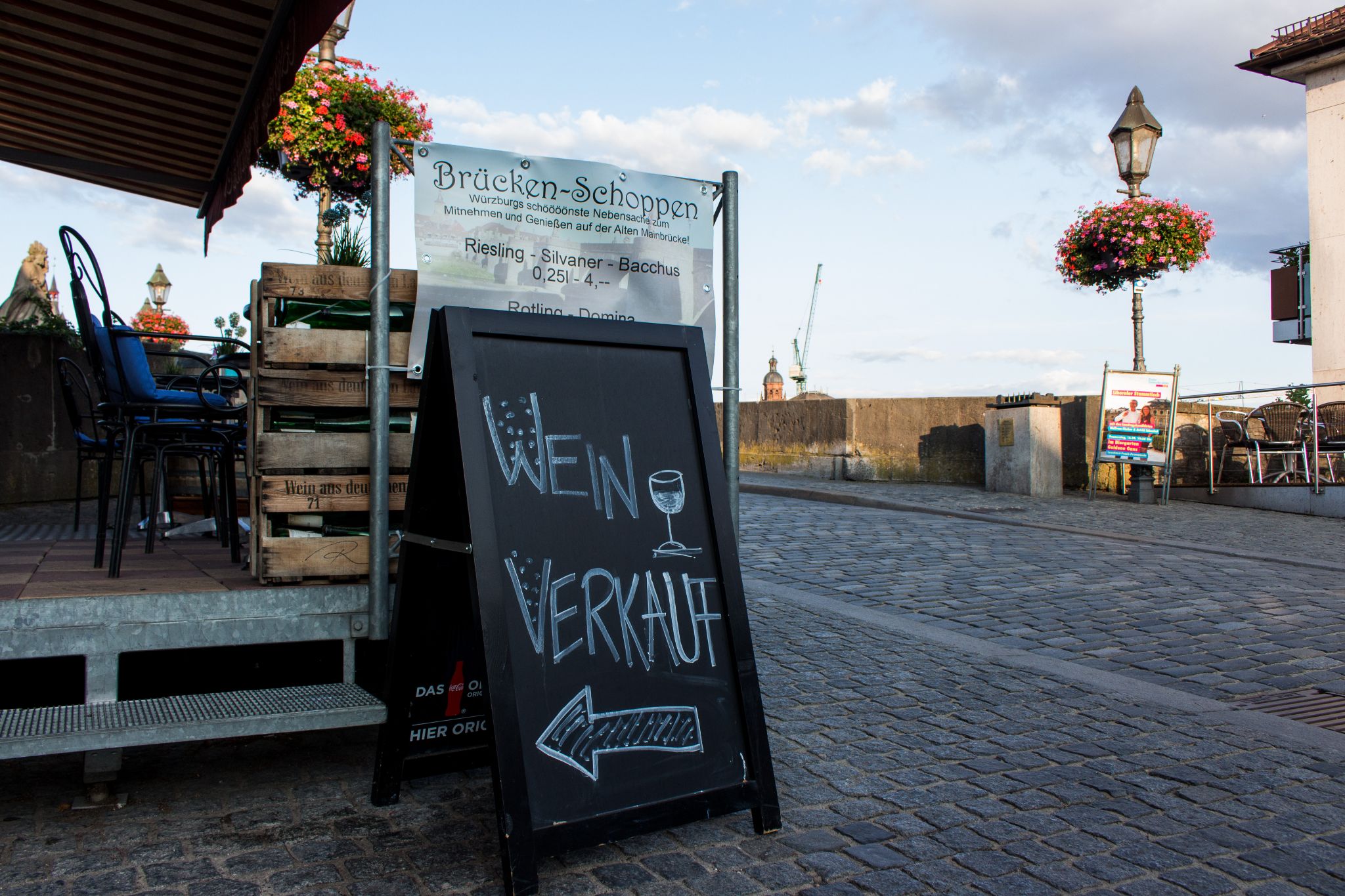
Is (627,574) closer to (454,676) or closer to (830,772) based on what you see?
(454,676)

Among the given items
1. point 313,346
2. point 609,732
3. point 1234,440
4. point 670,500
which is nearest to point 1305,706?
point 670,500

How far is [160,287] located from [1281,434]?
25572 mm

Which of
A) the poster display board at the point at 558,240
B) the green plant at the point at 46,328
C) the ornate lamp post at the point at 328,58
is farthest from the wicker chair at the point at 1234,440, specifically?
the green plant at the point at 46,328

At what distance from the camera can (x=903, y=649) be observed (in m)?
5.09

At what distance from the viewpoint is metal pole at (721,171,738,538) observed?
3.67m

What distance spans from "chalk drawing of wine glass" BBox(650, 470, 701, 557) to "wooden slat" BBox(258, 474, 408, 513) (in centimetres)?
89

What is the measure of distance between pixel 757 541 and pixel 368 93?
667 centimetres

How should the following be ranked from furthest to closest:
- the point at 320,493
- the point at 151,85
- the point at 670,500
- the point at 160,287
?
1. the point at 160,287
2. the point at 151,85
3. the point at 320,493
4. the point at 670,500

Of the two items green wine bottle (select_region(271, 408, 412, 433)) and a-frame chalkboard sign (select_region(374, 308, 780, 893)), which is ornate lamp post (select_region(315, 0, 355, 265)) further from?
a-frame chalkboard sign (select_region(374, 308, 780, 893))

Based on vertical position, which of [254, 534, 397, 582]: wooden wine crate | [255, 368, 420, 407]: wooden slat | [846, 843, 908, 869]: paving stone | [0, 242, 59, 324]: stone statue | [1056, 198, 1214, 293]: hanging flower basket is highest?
[1056, 198, 1214, 293]: hanging flower basket

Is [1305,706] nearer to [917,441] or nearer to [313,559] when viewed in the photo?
[313,559]

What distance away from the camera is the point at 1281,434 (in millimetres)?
13203

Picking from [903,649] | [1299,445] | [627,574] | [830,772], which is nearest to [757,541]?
[903,649]

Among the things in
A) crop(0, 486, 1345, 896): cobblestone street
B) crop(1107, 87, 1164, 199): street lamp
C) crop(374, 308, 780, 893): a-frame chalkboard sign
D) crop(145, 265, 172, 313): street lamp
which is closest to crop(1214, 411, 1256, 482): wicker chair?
crop(1107, 87, 1164, 199): street lamp
